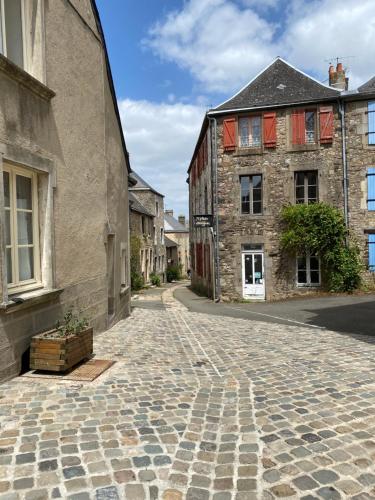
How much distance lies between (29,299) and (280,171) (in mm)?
13886

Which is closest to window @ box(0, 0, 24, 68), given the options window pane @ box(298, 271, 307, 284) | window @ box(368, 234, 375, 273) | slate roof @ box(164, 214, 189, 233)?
window pane @ box(298, 271, 307, 284)

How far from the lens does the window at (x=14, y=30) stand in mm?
4816

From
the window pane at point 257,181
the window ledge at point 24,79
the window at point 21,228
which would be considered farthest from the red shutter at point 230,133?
the window at point 21,228

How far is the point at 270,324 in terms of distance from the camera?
9352mm

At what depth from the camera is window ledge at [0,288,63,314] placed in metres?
4.19

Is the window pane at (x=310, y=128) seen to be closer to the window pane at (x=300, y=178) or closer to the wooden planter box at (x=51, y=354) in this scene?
the window pane at (x=300, y=178)

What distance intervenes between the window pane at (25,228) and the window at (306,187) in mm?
13488

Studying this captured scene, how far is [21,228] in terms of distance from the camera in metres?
4.86

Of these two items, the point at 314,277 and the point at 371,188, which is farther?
the point at 314,277

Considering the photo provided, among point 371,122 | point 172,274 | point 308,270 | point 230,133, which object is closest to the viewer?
point 371,122

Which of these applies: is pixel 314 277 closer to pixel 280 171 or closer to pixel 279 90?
pixel 280 171

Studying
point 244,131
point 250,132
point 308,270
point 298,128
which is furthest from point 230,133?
point 308,270

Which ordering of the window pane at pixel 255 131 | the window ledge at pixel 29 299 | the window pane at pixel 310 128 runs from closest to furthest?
the window ledge at pixel 29 299, the window pane at pixel 310 128, the window pane at pixel 255 131

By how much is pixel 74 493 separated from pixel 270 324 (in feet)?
24.5
